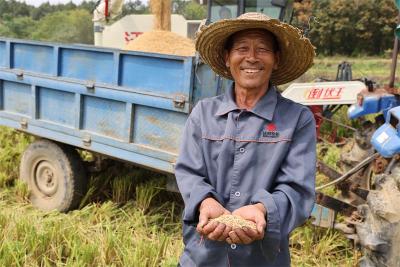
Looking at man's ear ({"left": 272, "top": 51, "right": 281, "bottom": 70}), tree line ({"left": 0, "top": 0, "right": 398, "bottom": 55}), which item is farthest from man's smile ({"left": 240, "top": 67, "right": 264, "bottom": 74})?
tree line ({"left": 0, "top": 0, "right": 398, "bottom": 55})

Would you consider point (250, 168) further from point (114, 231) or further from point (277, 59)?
point (114, 231)

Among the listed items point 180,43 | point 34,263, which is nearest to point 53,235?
point 34,263

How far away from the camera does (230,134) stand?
154 cm

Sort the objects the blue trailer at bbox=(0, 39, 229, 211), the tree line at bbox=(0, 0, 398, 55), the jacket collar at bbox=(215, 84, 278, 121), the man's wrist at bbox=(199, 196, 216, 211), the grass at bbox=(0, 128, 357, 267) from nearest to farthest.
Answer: the man's wrist at bbox=(199, 196, 216, 211)
the jacket collar at bbox=(215, 84, 278, 121)
the grass at bbox=(0, 128, 357, 267)
the blue trailer at bbox=(0, 39, 229, 211)
the tree line at bbox=(0, 0, 398, 55)

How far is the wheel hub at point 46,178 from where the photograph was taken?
425cm

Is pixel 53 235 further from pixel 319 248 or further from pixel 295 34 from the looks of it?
pixel 295 34

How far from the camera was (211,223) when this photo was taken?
1348 mm

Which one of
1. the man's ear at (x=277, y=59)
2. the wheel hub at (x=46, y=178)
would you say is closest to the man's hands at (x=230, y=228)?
the man's ear at (x=277, y=59)

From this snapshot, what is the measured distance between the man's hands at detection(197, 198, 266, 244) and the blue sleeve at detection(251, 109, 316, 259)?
0.04 m

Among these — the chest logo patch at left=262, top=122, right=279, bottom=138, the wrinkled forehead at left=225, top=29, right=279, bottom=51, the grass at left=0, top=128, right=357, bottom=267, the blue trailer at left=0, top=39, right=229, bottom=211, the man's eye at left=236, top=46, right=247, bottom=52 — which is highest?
the wrinkled forehead at left=225, top=29, right=279, bottom=51

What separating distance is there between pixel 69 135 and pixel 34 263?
Answer: 50.1 inches

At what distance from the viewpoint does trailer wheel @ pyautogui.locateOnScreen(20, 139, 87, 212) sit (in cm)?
409

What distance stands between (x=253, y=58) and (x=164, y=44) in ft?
9.45

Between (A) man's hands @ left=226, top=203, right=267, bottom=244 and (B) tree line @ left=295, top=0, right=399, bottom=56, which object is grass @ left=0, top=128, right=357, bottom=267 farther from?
(B) tree line @ left=295, top=0, right=399, bottom=56
